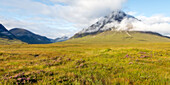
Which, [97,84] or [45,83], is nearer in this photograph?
[97,84]

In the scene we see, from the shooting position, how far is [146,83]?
5.60 m

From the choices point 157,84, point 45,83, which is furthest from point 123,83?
point 45,83

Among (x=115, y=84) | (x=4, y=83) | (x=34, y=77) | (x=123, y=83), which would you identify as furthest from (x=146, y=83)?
(x=4, y=83)

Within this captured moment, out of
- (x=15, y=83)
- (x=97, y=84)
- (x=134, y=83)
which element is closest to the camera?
(x=97, y=84)

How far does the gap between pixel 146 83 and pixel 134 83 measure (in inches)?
30.7

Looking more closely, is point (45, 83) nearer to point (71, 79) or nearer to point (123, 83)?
point (71, 79)

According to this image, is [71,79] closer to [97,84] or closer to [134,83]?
[97,84]

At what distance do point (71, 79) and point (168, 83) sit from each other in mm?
5522

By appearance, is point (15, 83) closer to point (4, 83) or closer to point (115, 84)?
point (4, 83)

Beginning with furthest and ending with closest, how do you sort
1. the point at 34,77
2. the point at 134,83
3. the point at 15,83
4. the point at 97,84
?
the point at 34,77 < the point at 15,83 < the point at 134,83 < the point at 97,84

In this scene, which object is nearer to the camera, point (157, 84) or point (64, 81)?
point (157, 84)

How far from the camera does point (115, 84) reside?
207 inches

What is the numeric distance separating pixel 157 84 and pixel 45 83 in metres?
6.37

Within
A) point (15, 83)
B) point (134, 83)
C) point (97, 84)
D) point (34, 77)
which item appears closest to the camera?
point (97, 84)
